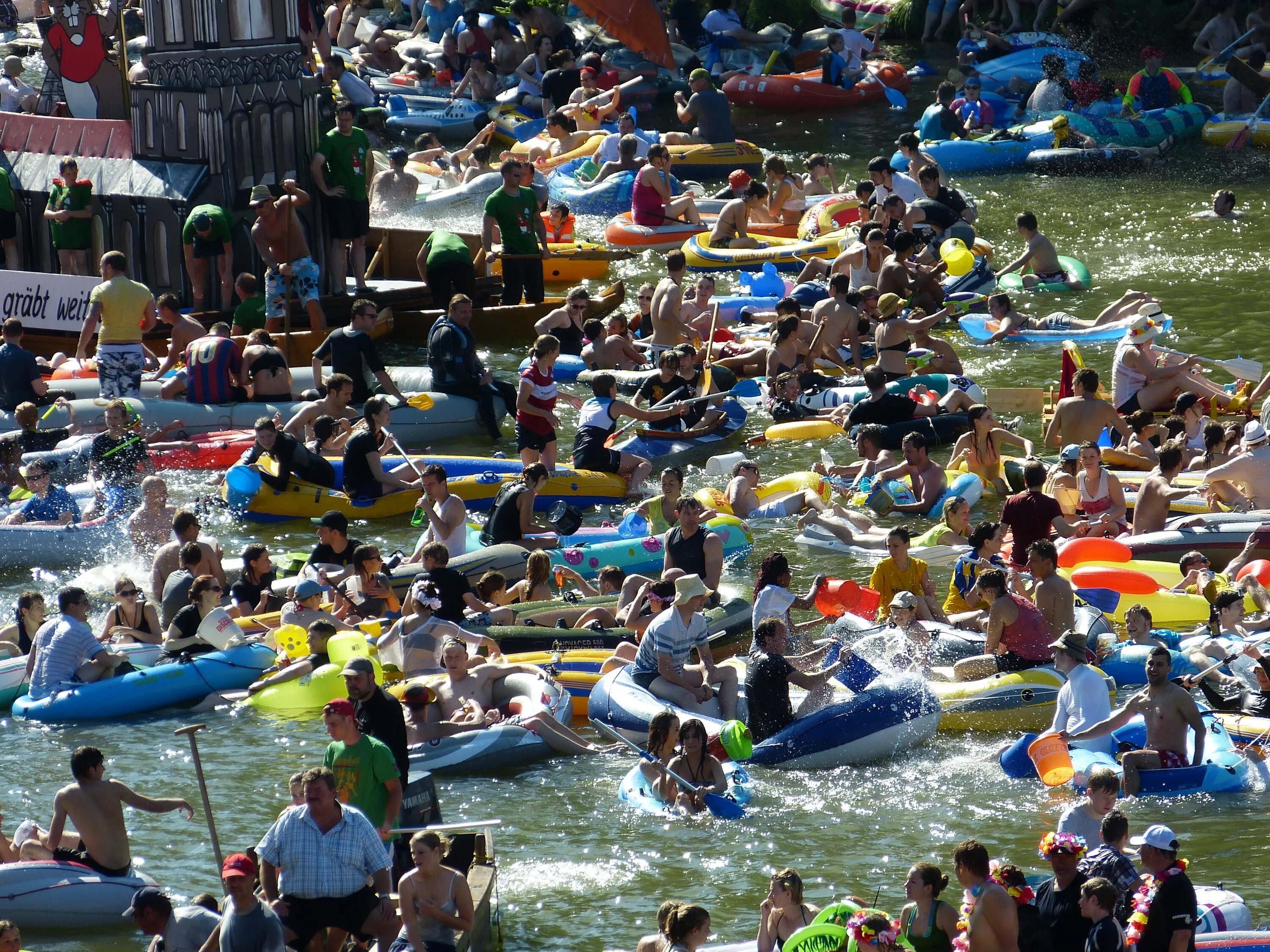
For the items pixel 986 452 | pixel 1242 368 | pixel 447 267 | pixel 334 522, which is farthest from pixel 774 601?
pixel 447 267

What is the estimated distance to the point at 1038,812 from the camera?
27.1ft

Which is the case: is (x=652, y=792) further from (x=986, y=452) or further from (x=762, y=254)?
(x=762, y=254)

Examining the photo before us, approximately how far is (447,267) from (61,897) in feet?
31.6

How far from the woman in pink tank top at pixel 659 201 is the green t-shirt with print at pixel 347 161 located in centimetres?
427

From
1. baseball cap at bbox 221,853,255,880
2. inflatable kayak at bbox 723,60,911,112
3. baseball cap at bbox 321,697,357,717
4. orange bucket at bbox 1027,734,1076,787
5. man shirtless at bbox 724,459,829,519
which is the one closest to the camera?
baseball cap at bbox 221,853,255,880

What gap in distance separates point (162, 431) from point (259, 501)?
5.22 ft

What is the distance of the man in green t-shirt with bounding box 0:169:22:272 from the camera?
55.1 ft

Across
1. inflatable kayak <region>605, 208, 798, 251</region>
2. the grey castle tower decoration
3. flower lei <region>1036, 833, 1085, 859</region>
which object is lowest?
inflatable kayak <region>605, 208, 798, 251</region>

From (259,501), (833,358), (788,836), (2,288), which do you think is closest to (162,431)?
(259,501)

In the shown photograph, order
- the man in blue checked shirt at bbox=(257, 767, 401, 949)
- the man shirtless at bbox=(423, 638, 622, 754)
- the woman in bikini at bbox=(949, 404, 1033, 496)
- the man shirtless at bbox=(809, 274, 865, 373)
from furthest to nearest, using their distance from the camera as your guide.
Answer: the man shirtless at bbox=(809, 274, 865, 373), the woman in bikini at bbox=(949, 404, 1033, 496), the man shirtless at bbox=(423, 638, 622, 754), the man in blue checked shirt at bbox=(257, 767, 401, 949)

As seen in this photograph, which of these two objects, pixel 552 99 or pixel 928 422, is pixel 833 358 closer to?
pixel 928 422

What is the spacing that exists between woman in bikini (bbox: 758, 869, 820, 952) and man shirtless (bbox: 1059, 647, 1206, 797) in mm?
2517

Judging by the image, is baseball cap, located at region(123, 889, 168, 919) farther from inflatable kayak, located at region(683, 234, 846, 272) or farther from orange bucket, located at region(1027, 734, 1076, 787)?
inflatable kayak, located at region(683, 234, 846, 272)

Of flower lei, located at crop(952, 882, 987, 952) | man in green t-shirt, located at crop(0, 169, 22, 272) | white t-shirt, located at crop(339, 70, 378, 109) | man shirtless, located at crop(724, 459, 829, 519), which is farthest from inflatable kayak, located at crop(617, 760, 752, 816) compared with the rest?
white t-shirt, located at crop(339, 70, 378, 109)
